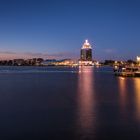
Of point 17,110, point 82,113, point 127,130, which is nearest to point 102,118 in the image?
point 82,113

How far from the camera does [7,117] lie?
14859 millimetres

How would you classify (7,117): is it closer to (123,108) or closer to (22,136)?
(22,136)

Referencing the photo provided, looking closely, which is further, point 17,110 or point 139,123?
point 17,110

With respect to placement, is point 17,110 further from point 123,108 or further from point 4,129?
point 123,108

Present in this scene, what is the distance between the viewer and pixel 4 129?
40.2ft

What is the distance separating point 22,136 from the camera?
441 inches

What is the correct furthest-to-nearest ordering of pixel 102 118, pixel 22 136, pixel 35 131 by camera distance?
pixel 102 118 → pixel 35 131 → pixel 22 136

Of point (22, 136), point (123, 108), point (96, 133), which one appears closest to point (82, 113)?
point (123, 108)

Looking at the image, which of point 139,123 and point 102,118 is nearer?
point 139,123

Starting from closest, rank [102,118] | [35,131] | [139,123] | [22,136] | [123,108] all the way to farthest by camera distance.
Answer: [22,136] < [35,131] < [139,123] < [102,118] < [123,108]

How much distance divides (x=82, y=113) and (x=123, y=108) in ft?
10.6

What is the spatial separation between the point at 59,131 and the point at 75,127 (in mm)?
903

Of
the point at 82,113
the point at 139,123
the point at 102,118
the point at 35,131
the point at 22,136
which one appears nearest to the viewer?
the point at 22,136

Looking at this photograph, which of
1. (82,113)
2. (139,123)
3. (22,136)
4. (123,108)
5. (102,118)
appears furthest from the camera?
(123,108)
